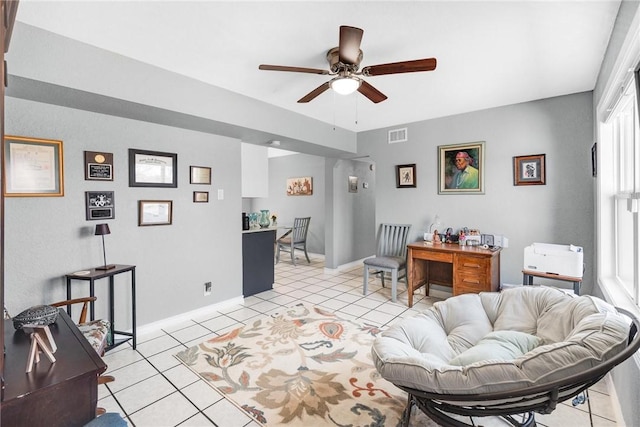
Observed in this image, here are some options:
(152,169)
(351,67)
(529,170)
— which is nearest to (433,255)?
(529,170)

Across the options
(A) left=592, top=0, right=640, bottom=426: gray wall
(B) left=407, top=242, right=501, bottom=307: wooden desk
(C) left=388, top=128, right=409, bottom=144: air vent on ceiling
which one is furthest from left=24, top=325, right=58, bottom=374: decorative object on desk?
(C) left=388, top=128, right=409, bottom=144: air vent on ceiling

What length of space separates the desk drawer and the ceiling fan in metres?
2.06

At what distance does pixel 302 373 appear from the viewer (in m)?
2.34

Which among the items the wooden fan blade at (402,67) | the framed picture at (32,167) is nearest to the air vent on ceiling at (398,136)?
the wooden fan blade at (402,67)

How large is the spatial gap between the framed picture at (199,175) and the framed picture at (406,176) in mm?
2680

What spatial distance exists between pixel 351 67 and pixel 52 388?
234 centimetres

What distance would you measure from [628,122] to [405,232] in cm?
256

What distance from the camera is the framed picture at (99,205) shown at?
2.67 meters

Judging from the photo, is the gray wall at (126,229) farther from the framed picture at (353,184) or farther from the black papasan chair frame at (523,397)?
the black papasan chair frame at (523,397)

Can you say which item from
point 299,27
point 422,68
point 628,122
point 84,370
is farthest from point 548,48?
point 84,370

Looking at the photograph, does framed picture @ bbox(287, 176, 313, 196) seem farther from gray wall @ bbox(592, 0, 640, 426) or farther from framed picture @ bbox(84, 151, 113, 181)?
gray wall @ bbox(592, 0, 640, 426)

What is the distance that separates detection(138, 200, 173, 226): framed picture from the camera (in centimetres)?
302

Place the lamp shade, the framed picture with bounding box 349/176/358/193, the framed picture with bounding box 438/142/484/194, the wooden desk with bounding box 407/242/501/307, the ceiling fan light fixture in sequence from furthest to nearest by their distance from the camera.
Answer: the framed picture with bounding box 349/176/358/193, the framed picture with bounding box 438/142/484/194, the wooden desk with bounding box 407/242/501/307, the lamp shade, the ceiling fan light fixture

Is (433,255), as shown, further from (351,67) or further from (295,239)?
(295,239)
